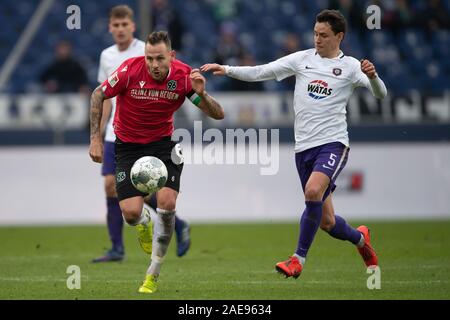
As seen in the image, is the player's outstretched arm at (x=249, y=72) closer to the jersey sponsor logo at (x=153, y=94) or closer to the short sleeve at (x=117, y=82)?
the jersey sponsor logo at (x=153, y=94)

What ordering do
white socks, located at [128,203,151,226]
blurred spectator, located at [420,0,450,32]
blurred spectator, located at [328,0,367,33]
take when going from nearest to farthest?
1. white socks, located at [128,203,151,226]
2. blurred spectator, located at [328,0,367,33]
3. blurred spectator, located at [420,0,450,32]

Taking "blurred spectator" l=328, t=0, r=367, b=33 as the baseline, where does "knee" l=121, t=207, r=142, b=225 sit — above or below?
below

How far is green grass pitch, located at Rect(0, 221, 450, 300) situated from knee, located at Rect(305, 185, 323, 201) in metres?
0.77

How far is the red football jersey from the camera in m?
8.80

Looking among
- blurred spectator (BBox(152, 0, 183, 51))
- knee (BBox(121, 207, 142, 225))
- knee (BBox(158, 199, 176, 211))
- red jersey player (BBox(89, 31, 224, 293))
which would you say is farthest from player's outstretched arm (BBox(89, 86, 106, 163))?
blurred spectator (BBox(152, 0, 183, 51))

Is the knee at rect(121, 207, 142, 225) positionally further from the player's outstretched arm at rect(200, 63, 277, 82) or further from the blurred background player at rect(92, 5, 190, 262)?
the blurred background player at rect(92, 5, 190, 262)

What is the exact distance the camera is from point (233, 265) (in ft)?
35.5

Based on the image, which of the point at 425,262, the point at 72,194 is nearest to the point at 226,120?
the point at 72,194

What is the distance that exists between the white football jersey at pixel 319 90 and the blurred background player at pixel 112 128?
8.55 feet

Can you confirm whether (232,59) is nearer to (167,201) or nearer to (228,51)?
(228,51)

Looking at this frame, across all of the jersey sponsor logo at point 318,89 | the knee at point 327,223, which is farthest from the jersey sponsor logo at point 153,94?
the knee at point 327,223

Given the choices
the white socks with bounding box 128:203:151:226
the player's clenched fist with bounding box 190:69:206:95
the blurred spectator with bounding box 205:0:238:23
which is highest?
the blurred spectator with bounding box 205:0:238:23

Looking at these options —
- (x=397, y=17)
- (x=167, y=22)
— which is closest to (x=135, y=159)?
(x=167, y=22)

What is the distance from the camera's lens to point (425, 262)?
10.8 metres
